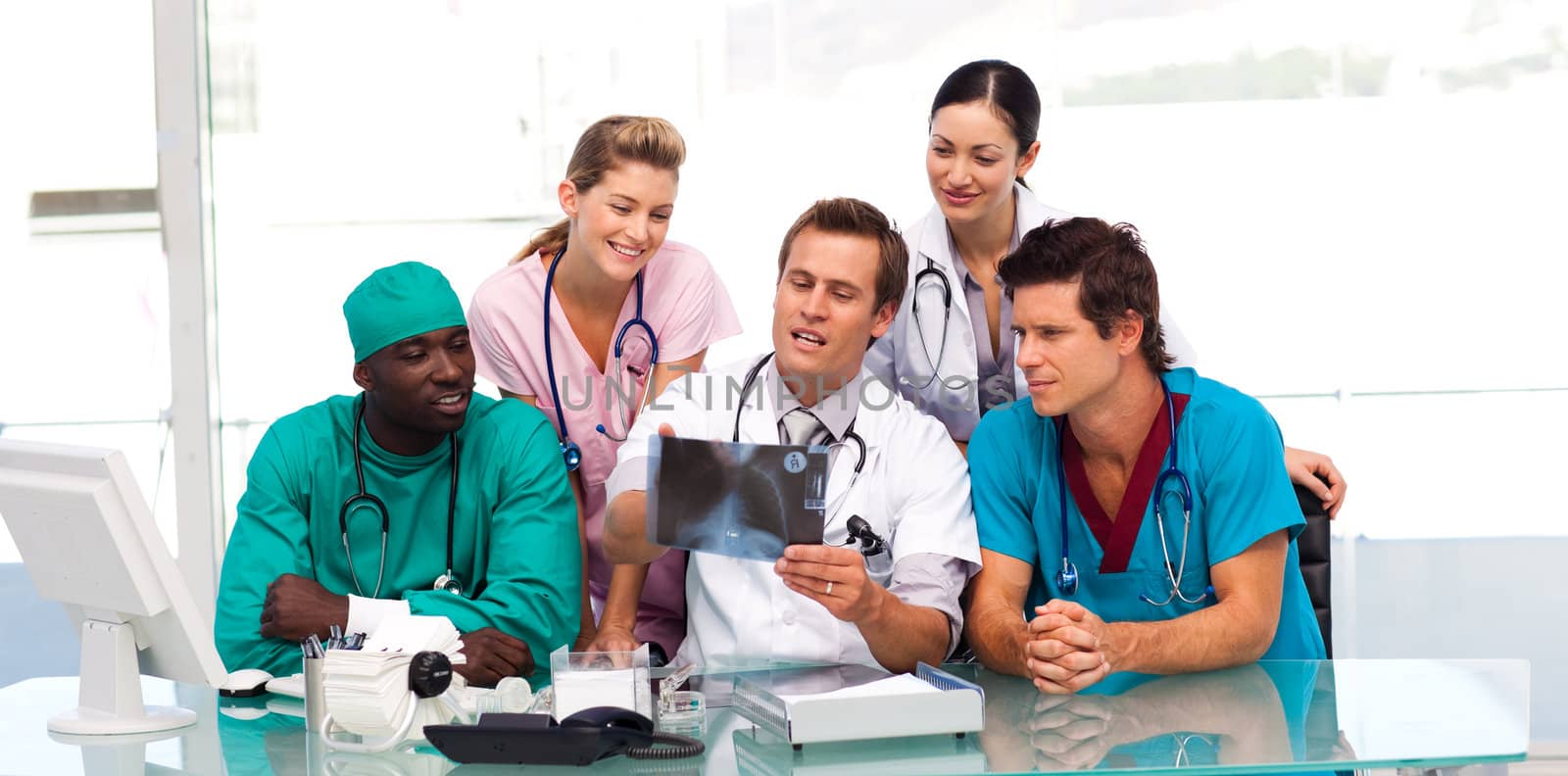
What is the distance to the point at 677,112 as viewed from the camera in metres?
4.48

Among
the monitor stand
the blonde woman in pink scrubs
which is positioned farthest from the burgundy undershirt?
the monitor stand

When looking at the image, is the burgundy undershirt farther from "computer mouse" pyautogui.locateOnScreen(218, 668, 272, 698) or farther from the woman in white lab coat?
"computer mouse" pyautogui.locateOnScreen(218, 668, 272, 698)

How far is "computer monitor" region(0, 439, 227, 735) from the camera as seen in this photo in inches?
75.3

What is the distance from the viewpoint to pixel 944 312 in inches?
117

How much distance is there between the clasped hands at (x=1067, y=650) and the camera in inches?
81.3

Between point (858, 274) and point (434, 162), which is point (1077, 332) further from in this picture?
point (434, 162)

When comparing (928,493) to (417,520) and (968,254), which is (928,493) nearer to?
(968,254)

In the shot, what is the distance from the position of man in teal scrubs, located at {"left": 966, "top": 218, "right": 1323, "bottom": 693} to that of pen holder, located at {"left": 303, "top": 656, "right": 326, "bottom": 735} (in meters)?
1.07

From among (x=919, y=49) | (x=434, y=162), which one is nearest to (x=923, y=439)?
(x=919, y=49)

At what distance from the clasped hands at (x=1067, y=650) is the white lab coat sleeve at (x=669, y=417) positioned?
847mm

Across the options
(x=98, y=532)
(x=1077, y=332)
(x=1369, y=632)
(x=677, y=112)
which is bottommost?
(x=1369, y=632)

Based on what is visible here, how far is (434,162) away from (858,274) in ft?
7.93

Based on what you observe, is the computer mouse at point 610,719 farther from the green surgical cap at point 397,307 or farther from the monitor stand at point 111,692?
the green surgical cap at point 397,307

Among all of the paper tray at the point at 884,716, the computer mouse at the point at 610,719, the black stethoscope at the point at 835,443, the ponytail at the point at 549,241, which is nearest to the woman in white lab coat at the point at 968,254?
the black stethoscope at the point at 835,443
